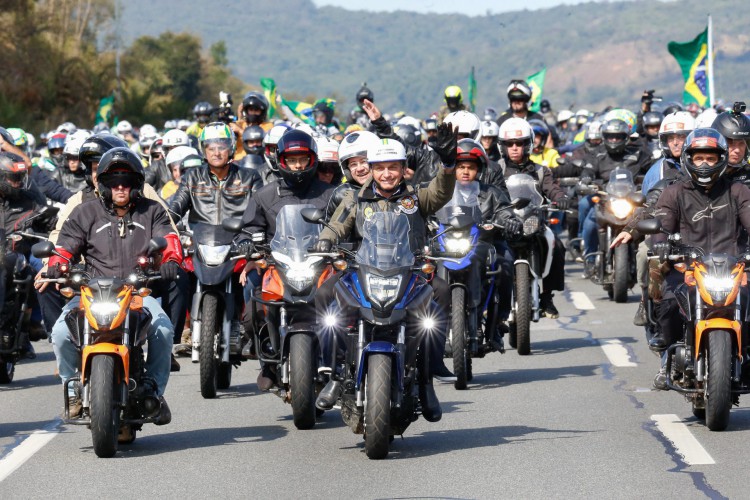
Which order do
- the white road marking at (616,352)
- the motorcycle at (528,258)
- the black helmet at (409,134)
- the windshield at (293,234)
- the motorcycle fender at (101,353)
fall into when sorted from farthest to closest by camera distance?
the black helmet at (409,134), the motorcycle at (528,258), the white road marking at (616,352), the windshield at (293,234), the motorcycle fender at (101,353)

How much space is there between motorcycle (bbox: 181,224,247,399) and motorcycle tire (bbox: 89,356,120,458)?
2730mm

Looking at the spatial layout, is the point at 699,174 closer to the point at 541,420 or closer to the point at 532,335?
the point at 541,420

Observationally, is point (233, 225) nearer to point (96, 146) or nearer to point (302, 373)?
point (96, 146)

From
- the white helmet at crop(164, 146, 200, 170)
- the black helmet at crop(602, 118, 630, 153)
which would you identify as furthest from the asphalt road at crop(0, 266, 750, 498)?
the black helmet at crop(602, 118, 630, 153)

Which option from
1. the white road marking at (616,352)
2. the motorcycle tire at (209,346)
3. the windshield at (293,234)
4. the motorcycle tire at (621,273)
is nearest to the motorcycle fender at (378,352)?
the windshield at (293,234)

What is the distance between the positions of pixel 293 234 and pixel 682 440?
9.64 ft

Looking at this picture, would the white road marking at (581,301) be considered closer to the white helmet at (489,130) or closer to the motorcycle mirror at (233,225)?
the white helmet at (489,130)

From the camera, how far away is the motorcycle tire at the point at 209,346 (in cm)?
1267

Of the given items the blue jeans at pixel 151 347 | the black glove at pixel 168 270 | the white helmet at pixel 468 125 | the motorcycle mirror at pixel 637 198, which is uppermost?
the white helmet at pixel 468 125

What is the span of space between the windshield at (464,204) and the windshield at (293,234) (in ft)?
7.14

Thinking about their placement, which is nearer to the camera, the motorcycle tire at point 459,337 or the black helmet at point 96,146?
the black helmet at point 96,146

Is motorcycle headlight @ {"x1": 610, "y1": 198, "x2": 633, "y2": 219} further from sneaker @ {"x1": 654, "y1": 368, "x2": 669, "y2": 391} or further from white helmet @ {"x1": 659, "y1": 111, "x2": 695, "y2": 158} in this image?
sneaker @ {"x1": 654, "y1": 368, "x2": 669, "y2": 391}

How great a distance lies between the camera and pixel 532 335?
17344 millimetres

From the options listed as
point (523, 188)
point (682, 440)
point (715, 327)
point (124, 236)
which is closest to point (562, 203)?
point (523, 188)
